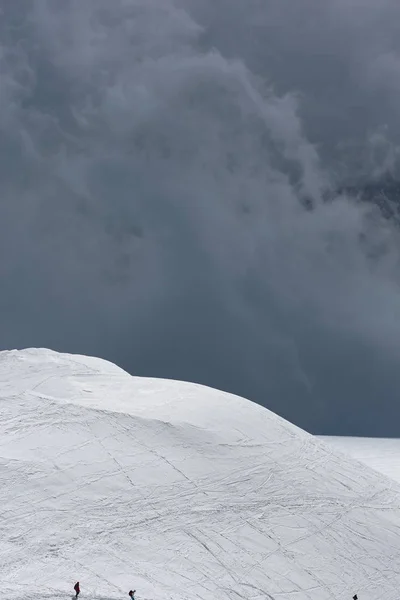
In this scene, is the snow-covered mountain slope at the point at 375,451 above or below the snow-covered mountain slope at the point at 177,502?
above

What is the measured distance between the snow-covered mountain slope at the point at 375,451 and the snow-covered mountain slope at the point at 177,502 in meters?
19.9

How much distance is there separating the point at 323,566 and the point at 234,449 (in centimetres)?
722

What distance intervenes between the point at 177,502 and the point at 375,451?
136 ft

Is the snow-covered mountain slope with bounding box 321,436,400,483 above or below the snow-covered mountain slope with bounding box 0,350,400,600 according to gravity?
above

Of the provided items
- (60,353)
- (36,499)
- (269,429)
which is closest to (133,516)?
(36,499)

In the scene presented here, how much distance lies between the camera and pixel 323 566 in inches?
1312

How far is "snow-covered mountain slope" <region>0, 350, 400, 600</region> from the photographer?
30.9 meters

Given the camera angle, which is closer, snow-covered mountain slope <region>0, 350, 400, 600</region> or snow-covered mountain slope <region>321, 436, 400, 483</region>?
snow-covered mountain slope <region>0, 350, 400, 600</region>

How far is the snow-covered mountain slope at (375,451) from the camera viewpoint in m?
60.4

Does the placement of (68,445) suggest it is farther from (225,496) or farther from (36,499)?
(225,496)

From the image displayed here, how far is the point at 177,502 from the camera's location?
34.1 metres

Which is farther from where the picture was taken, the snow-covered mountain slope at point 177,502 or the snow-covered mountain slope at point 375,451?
the snow-covered mountain slope at point 375,451

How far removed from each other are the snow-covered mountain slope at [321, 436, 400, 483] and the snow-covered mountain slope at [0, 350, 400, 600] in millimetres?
19909

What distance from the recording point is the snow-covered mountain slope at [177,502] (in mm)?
30923
